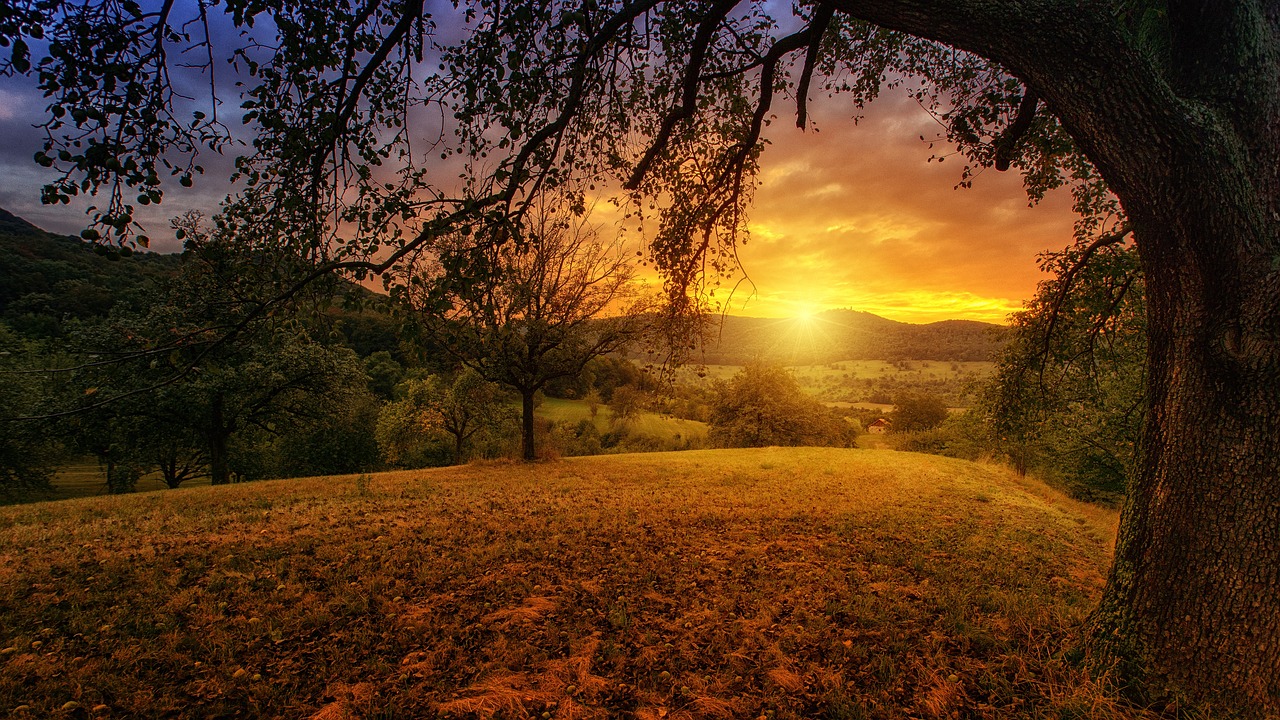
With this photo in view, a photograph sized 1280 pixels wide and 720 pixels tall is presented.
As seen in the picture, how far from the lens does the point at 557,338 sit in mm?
→ 16891

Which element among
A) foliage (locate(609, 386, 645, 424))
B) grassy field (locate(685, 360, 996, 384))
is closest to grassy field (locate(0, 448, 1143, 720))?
foliage (locate(609, 386, 645, 424))

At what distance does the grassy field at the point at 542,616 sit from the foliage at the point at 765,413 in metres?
29.8

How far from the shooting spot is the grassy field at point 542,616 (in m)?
2.94

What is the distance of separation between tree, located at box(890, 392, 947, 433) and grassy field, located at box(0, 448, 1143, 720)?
62936 millimetres

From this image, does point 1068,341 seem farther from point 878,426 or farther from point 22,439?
point 878,426

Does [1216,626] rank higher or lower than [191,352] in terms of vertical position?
lower

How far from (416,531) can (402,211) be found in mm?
5232

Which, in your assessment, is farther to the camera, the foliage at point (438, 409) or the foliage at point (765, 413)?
the foliage at point (765, 413)

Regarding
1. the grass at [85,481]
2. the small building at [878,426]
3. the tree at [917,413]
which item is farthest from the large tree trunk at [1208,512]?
the small building at [878,426]

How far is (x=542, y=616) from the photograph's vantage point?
4.09 metres

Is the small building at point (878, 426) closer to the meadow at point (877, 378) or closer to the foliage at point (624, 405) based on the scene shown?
the meadow at point (877, 378)

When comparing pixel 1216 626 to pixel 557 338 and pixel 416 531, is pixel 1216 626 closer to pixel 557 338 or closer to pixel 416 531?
pixel 416 531

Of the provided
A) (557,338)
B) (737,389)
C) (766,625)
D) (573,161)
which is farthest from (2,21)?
(737,389)

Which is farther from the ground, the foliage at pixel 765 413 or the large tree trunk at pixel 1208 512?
the large tree trunk at pixel 1208 512
